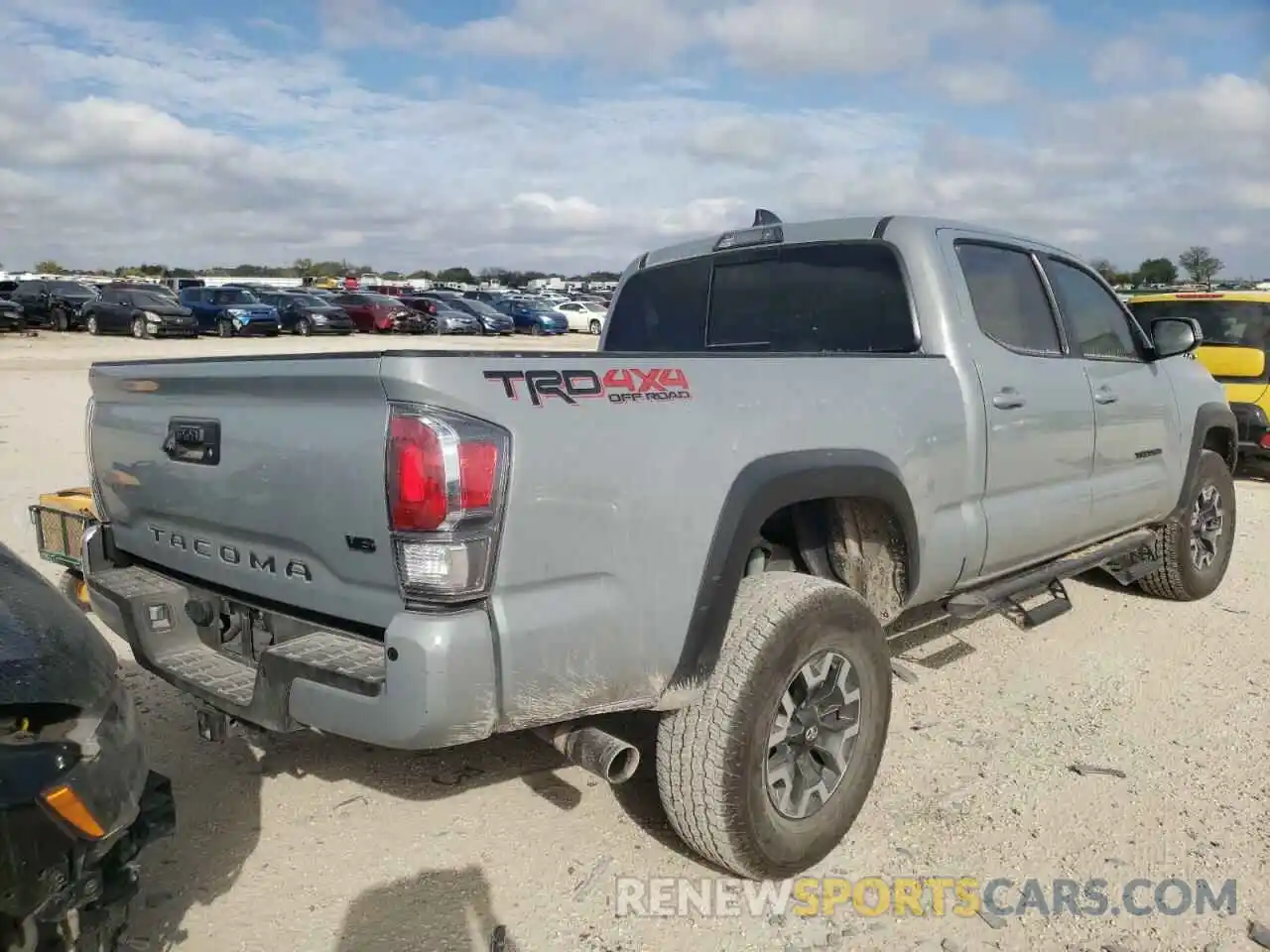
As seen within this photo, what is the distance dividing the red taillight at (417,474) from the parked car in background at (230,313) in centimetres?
3079

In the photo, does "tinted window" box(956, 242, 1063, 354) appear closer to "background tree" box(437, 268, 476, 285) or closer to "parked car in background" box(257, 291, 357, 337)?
"parked car in background" box(257, 291, 357, 337)

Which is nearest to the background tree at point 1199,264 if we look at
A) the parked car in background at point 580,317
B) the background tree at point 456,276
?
the parked car in background at point 580,317

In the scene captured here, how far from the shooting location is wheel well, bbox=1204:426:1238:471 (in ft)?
19.0

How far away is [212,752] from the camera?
3.79 metres

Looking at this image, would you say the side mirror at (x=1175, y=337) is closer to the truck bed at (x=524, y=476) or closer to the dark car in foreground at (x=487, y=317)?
the truck bed at (x=524, y=476)

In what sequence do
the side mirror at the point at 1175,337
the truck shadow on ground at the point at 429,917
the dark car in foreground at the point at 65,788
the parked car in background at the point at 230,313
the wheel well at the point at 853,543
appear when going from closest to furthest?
the dark car in foreground at the point at 65,788
the truck shadow on ground at the point at 429,917
the wheel well at the point at 853,543
the side mirror at the point at 1175,337
the parked car in background at the point at 230,313

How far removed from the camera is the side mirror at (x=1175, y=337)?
4793 millimetres

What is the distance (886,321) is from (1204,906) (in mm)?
2163

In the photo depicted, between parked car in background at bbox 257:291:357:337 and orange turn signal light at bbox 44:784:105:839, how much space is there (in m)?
32.1

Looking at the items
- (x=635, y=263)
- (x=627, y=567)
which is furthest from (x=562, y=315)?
(x=627, y=567)

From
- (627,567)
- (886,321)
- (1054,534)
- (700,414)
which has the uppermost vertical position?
(886,321)

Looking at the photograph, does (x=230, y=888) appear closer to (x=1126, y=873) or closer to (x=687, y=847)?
(x=687, y=847)

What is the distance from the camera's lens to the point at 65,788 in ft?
5.57

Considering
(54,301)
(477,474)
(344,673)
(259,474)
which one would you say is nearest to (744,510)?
(477,474)
